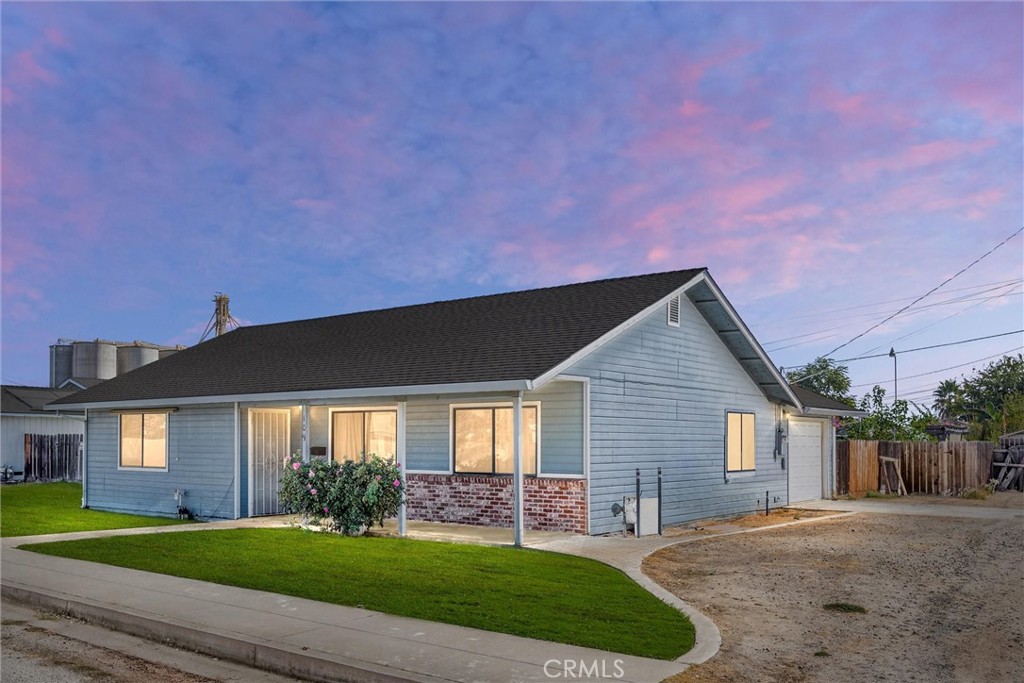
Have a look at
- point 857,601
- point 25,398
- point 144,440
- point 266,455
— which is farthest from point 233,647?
point 25,398

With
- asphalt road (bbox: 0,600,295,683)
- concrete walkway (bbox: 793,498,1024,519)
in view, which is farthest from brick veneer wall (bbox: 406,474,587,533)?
concrete walkway (bbox: 793,498,1024,519)

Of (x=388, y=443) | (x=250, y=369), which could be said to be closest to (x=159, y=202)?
(x=250, y=369)

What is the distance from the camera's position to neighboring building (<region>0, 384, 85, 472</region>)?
110ft

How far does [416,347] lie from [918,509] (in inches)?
546

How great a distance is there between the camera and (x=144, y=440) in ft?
68.1

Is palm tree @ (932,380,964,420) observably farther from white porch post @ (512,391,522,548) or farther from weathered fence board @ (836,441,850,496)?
white porch post @ (512,391,522,548)

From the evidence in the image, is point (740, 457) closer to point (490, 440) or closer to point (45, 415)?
point (490, 440)

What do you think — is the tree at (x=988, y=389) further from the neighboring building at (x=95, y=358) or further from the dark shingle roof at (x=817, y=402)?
the neighboring building at (x=95, y=358)

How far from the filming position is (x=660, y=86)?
18.6 m

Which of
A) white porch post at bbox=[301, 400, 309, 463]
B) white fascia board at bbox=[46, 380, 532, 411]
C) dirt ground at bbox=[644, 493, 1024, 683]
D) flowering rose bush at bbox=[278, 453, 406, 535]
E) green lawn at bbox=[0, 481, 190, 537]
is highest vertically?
white fascia board at bbox=[46, 380, 532, 411]

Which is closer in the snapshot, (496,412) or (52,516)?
(496,412)

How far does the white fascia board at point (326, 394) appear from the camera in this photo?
1358 cm

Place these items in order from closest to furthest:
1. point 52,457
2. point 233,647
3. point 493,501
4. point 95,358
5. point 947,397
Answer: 1. point 233,647
2. point 493,501
3. point 52,457
4. point 95,358
5. point 947,397

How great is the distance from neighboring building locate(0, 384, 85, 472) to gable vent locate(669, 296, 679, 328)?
24.2 meters
